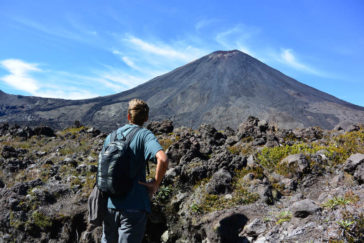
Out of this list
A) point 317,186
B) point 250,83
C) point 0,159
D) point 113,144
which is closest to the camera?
point 113,144

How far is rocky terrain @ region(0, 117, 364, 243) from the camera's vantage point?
3.43 meters

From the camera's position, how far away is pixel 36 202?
A: 18.3 ft

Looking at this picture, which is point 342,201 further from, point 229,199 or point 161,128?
point 161,128

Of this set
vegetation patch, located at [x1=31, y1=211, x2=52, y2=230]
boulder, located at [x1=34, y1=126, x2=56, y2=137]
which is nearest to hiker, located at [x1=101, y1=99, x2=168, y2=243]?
vegetation patch, located at [x1=31, y1=211, x2=52, y2=230]

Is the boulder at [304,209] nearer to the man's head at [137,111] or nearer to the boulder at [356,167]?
the boulder at [356,167]

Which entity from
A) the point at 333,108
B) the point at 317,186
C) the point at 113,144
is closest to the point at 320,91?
the point at 333,108

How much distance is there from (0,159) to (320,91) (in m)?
57.7

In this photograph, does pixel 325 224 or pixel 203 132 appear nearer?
pixel 325 224

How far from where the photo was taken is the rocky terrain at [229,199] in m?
3.43

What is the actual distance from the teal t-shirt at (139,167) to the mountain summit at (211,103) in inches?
1128

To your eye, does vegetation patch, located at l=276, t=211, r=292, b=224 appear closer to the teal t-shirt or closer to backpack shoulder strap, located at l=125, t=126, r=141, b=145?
the teal t-shirt

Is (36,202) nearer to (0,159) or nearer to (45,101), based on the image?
(0,159)

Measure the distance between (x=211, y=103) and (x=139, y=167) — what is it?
37933mm

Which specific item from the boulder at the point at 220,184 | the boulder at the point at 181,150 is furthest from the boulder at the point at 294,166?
the boulder at the point at 181,150
